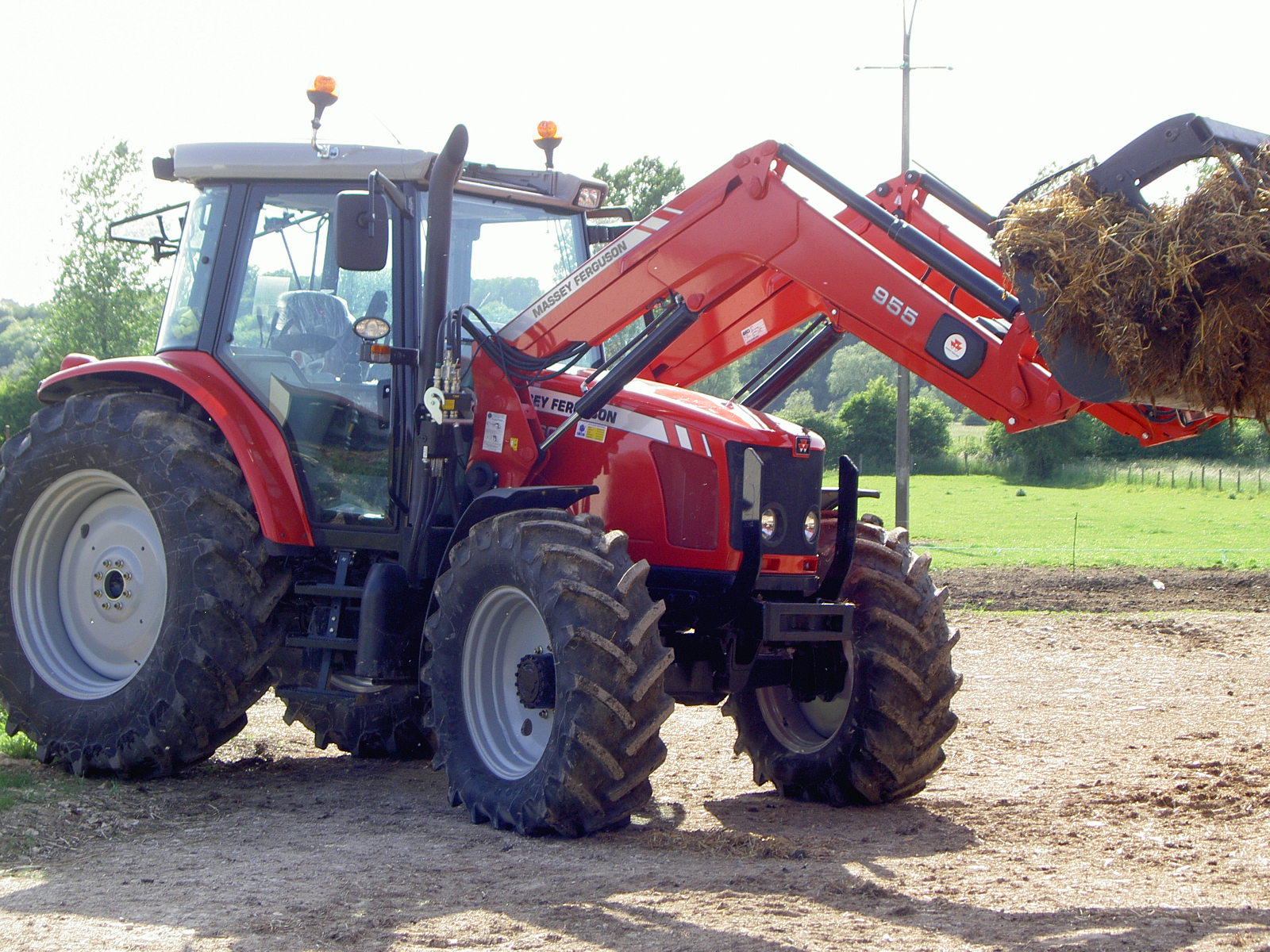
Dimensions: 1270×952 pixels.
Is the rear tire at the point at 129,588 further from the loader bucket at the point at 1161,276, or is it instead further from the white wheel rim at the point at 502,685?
the loader bucket at the point at 1161,276

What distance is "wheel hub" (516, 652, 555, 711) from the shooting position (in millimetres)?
5621

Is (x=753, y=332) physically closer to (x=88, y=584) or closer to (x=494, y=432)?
(x=494, y=432)

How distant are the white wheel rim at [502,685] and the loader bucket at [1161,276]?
2.50 m

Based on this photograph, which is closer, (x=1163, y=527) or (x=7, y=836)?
(x=7, y=836)

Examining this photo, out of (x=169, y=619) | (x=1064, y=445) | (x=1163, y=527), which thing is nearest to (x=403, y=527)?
(x=169, y=619)

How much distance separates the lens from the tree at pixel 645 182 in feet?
157

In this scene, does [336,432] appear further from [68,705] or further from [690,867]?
[690,867]

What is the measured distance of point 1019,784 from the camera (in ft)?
22.3

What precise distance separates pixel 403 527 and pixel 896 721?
244cm

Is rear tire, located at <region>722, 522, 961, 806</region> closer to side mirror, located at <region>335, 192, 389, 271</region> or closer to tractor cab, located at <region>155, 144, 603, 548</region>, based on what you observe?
tractor cab, located at <region>155, 144, 603, 548</region>

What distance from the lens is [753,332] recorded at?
6.86 meters

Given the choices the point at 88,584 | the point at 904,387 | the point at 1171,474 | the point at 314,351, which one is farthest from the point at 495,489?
the point at 1171,474

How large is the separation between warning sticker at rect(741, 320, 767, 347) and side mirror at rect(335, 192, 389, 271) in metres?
1.89

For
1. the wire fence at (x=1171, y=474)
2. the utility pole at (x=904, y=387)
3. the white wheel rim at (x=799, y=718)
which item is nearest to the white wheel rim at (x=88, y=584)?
the white wheel rim at (x=799, y=718)
